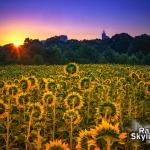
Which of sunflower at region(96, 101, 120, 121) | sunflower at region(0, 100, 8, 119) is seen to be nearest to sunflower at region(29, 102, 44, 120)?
sunflower at region(0, 100, 8, 119)

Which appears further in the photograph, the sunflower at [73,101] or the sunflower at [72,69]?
the sunflower at [72,69]

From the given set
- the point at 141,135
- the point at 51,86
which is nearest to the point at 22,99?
the point at 51,86

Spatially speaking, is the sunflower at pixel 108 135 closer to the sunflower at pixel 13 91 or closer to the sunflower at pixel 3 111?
the sunflower at pixel 3 111

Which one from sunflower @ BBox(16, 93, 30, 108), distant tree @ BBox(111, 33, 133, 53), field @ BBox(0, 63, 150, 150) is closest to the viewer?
field @ BBox(0, 63, 150, 150)

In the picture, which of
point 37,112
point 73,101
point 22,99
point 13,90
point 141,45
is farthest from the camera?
point 141,45

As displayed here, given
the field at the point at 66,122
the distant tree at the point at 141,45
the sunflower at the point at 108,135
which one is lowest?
the field at the point at 66,122

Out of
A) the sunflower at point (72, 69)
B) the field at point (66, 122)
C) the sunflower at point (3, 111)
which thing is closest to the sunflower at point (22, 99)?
the field at point (66, 122)

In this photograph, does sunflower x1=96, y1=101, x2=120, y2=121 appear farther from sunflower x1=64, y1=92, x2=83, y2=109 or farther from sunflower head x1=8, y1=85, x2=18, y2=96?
sunflower head x1=8, y1=85, x2=18, y2=96

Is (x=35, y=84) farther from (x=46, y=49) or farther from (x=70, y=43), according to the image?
Answer: (x=70, y=43)

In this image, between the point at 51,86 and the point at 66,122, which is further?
the point at 51,86

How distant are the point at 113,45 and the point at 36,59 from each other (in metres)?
53.9

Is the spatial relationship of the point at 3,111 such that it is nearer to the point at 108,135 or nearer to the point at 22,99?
the point at 22,99

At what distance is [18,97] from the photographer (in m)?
8.80

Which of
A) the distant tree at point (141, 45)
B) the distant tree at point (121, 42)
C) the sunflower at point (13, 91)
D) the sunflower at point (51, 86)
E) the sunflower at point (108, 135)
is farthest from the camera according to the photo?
the distant tree at point (121, 42)
